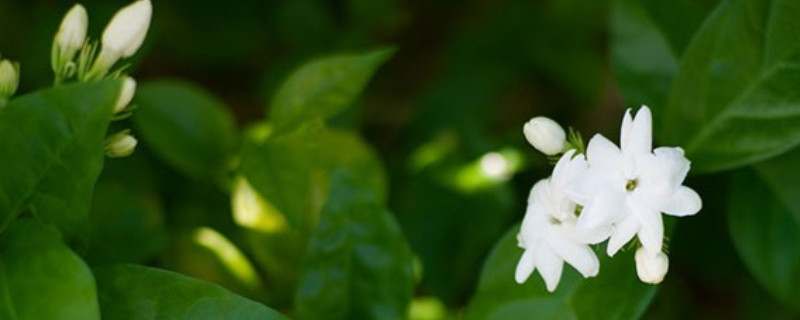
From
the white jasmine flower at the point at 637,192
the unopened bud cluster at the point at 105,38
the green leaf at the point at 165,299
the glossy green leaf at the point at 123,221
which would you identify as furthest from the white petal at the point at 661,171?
the glossy green leaf at the point at 123,221

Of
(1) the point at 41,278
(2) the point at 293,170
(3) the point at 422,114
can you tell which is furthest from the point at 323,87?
(3) the point at 422,114

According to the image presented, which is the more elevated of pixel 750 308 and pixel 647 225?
pixel 647 225

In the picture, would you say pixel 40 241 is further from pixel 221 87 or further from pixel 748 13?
pixel 221 87

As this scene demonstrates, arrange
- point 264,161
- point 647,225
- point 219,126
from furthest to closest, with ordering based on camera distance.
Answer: point 219,126, point 264,161, point 647,225

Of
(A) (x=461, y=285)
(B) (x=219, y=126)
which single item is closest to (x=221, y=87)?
(B) (x=219, y=126)

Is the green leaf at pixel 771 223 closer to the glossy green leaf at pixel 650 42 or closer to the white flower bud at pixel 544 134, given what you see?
the glossy green leaf at pixel 650 42
